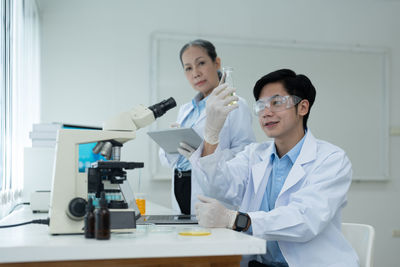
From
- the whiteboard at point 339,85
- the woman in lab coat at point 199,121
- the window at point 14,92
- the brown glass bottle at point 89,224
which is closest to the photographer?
the brown glass bottle at point 89,224

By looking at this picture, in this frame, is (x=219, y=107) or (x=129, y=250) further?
(x=219, y=107)

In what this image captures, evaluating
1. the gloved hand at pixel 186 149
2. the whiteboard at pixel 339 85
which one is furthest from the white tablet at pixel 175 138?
the whiteboard at pixel 339 85

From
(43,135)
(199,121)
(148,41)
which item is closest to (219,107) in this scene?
(199,121)

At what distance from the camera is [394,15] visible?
14.3 ft

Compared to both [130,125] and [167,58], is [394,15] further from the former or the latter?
[130,125]

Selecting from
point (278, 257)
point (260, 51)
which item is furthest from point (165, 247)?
point (260, 51)

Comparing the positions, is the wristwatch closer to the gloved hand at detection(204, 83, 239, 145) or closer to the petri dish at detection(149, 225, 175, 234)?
the petri dish at detection(149, 225, 175, 234)

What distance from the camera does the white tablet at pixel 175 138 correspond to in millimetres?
1825

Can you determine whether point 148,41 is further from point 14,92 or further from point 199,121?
point 14,92

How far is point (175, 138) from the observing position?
1.95m

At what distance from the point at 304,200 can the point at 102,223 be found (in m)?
0.74

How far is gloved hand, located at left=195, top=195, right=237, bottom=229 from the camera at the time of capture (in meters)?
1.41

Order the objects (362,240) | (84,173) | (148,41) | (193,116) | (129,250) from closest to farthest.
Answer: (129,250)
(84,173)
(362,240)
(193,116)
(148,41)

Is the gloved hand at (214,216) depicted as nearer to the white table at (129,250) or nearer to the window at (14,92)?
the white table at (129,250)
